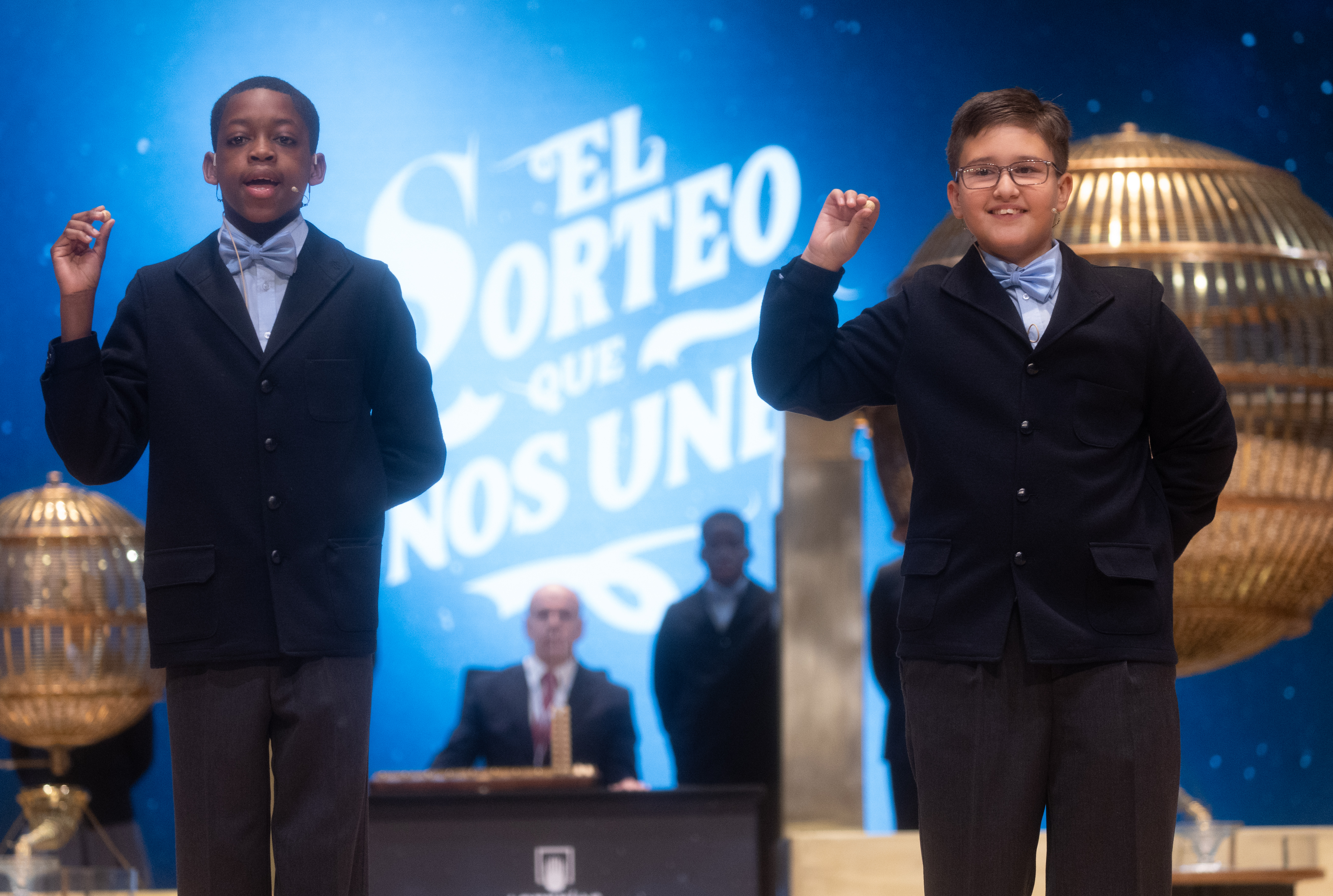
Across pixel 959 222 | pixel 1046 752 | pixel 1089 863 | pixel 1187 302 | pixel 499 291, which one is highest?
pixel 499 291

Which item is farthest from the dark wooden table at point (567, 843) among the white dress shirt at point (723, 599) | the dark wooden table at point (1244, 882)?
the white dress shirt at point (723, 599)

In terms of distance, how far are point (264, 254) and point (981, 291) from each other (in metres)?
0.88

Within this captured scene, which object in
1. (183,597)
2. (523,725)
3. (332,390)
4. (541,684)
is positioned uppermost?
(332,390)

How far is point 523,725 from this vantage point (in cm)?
448

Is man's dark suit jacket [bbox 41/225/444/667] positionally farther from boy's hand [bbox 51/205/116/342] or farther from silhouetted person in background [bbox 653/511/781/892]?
silhouetted person in background [bbox 653/511/781/892]

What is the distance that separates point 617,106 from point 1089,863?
423cm

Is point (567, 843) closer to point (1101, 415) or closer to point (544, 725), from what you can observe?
point (544, 725)

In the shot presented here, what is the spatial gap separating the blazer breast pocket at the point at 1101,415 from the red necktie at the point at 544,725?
291cm

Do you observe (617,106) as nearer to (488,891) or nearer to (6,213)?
(6,213)

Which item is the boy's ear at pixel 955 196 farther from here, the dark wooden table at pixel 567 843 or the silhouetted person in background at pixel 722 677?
the silhouetted person in background at pixel 722 677

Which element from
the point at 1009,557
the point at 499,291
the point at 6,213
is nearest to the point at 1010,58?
the point at 499,291

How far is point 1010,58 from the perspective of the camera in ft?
18.1

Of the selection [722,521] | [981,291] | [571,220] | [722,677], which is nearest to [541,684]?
[722,677]

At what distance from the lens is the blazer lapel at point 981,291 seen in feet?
5.56
